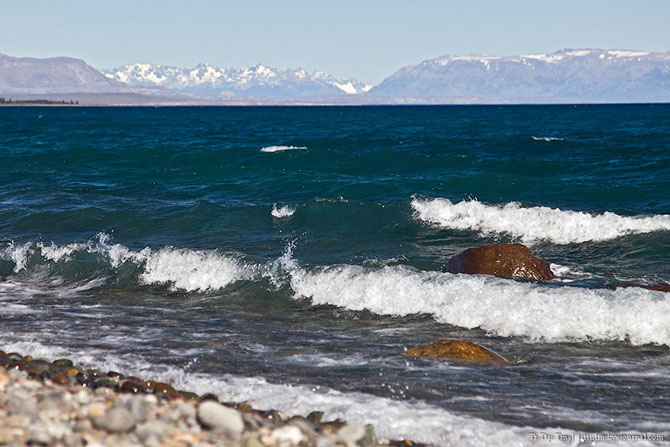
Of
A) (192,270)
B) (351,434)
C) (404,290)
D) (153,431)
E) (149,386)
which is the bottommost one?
(192,270)

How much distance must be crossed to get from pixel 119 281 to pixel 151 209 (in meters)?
7.90

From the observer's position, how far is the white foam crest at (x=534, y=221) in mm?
17953

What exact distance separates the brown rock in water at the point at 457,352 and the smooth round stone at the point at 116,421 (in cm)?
463

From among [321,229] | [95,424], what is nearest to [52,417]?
[95,424]

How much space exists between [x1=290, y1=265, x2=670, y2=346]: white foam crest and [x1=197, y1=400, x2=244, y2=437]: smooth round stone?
236 inches

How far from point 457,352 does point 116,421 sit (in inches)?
195

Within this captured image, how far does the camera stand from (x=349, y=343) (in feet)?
32.7

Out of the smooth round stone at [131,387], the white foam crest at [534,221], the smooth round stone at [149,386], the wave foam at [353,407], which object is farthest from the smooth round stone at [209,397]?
the white foam crest at [534,221]

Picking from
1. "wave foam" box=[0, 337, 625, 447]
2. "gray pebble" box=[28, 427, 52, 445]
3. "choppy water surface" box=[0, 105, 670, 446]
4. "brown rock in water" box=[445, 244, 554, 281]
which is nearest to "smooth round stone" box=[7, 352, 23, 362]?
"choppy water surface" box=[0, 105, 670, 446]

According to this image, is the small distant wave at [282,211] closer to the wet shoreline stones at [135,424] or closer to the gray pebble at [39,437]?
the wet shoreline stones at [135,424]

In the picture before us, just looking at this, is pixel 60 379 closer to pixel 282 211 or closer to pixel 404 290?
pixel 404 290

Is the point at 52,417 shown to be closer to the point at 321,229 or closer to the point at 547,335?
the point at 547,335

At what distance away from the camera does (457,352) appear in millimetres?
9086

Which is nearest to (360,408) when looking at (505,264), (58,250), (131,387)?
(131,387)
